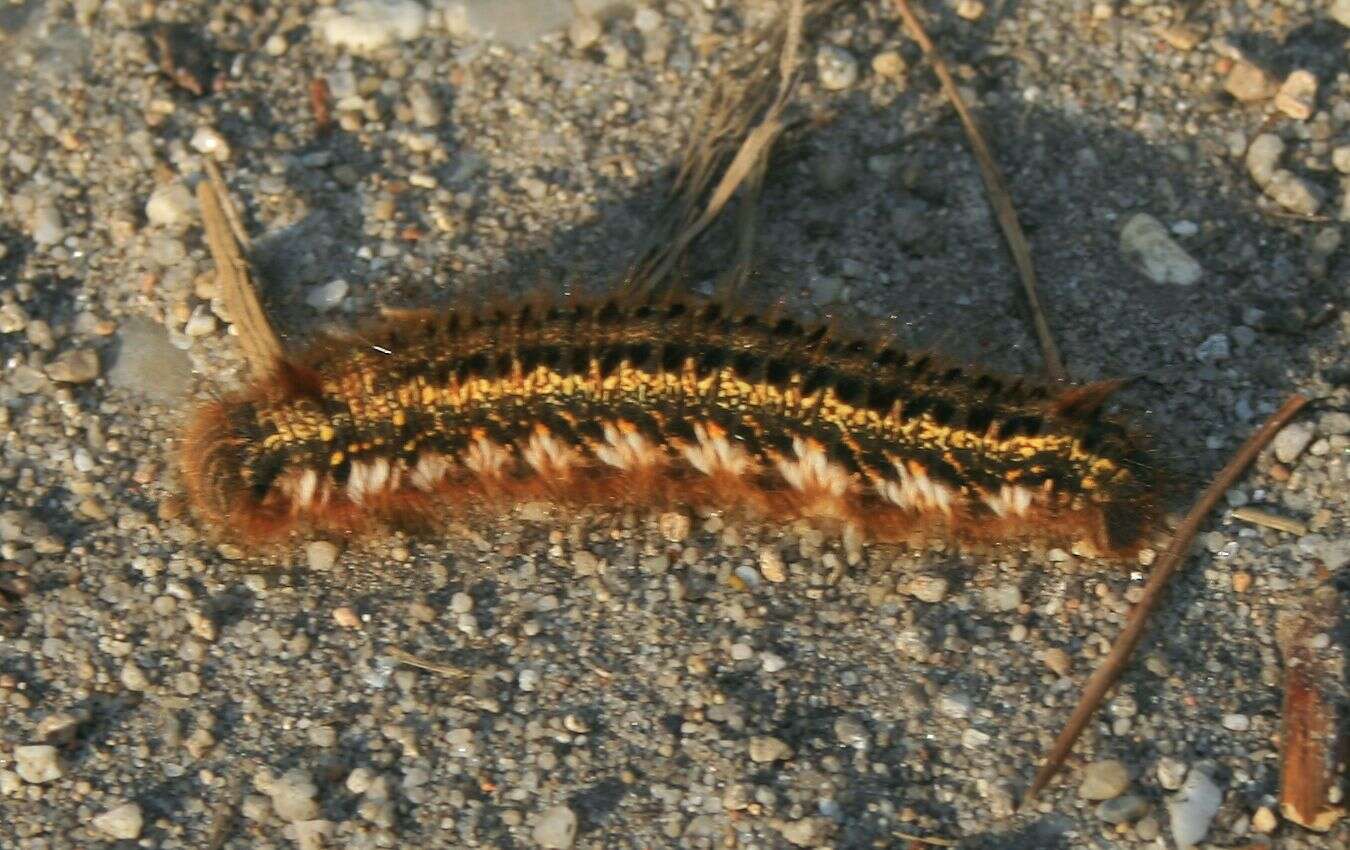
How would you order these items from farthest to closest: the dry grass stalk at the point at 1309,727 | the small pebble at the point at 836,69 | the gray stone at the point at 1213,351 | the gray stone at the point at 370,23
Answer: the gray stone at the point at 370,23, the small pebble at the point at 836,69, the gray stone at the point at 1213,351, the dry grass stalk at the point at 1309,727

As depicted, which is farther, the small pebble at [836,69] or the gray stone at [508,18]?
the gray stone at [508,18]

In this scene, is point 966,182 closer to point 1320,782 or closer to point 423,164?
point 423,164

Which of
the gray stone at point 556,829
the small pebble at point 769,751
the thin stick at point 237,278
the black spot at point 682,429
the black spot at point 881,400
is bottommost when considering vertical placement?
the gray stone at point 556,829

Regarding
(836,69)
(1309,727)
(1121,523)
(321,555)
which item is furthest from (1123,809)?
(836,69)

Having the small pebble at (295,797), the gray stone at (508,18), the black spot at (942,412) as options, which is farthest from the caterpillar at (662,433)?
A: the gray stone at (508,18)

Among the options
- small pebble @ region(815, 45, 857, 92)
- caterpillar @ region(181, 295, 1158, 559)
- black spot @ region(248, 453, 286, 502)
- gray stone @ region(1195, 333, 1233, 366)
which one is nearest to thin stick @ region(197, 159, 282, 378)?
caterpillar @ region(181, 295, 1158, 559)

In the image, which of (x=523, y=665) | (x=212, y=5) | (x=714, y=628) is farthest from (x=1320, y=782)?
(x=212, y=5)

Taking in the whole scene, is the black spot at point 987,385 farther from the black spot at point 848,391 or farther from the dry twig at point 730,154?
the dry twig at point 730,154
